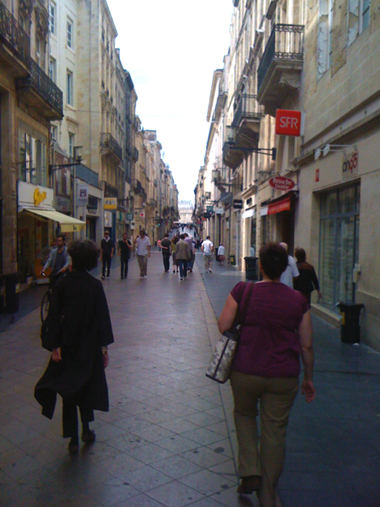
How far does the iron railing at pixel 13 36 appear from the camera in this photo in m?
13.0

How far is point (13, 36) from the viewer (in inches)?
550

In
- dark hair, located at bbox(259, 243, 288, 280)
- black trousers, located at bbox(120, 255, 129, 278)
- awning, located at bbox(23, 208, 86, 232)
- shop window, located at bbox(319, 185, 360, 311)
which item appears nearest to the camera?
dark hair, located at bbox(259, 243, 288, 280)

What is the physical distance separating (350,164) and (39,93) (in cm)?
1100

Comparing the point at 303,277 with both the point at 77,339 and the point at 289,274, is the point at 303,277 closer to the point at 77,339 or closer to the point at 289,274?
the point at 289,274

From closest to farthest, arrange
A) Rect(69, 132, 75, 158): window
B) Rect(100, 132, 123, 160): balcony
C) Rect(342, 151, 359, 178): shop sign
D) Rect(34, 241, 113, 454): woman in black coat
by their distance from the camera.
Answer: Rect(34, 241, 113, 454): woman in black coat, Rect(342, 151, 359, 178): shop sign, Rect(69, 132, 75, 158): window, Rect(100, 132, 123, 160): balcony

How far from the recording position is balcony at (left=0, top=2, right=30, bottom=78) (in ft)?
42.2

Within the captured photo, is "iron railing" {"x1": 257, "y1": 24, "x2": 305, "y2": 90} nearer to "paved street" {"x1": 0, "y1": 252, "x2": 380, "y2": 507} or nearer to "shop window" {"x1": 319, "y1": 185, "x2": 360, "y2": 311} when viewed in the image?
"shop window" {"x1": 319, "y1": 185, "x2": 360, "y2": 311}

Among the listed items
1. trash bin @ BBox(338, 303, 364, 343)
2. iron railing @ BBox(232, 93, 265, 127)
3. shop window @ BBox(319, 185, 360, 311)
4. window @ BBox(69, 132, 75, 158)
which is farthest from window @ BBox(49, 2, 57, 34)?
trash bin @ BBox(338, 303, 364, 343)

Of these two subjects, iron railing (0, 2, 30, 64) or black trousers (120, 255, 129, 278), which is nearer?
iron railing (0, 2, 30, 64)

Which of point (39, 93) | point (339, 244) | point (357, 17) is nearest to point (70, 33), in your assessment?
point (39, 93)

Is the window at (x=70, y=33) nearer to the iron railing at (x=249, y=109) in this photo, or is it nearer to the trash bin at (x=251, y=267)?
the iron railing at (x=249, y=109)

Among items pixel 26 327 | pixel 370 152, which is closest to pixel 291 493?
pixel 370 152

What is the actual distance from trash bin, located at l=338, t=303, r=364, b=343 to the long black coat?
17.5 feet

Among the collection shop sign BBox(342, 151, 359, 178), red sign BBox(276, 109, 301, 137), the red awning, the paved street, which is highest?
red sign BBox(276, 109, 301, 137)
